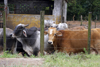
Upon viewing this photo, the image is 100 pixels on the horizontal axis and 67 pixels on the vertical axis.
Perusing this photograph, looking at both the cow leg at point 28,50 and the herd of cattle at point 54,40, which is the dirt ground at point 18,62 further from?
the cow leg at point 28,50

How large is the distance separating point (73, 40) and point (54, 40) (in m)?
0.79

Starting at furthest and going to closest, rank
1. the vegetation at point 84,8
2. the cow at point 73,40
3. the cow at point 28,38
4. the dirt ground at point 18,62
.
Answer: the vegetation at point 84,8, the cow at point 28,38, the cow at point 73,40, the dirt ground at point 18,62

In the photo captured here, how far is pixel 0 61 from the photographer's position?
4.77 metres

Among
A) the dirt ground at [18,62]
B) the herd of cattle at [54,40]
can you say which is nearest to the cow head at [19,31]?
the herd of cattle at [54,40]

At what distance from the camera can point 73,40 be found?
22.2ft

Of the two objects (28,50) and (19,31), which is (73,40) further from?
(19,31)

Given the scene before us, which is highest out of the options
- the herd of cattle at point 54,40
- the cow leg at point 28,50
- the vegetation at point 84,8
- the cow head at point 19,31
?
the vegetation at point 84,8

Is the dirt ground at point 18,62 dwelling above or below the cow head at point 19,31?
below

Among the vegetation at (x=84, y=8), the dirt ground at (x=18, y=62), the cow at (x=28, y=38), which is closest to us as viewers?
the dirt ground at (x=18, y=62)

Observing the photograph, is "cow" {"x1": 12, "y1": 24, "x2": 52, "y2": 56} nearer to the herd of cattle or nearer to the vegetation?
the herd of cattle

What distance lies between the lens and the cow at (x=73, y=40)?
6625 millimetres

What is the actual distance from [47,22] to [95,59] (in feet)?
24.4

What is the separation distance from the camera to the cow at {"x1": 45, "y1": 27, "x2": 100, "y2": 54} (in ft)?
21.7

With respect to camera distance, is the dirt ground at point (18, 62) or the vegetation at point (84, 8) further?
the vegetation at point (84, 8)
